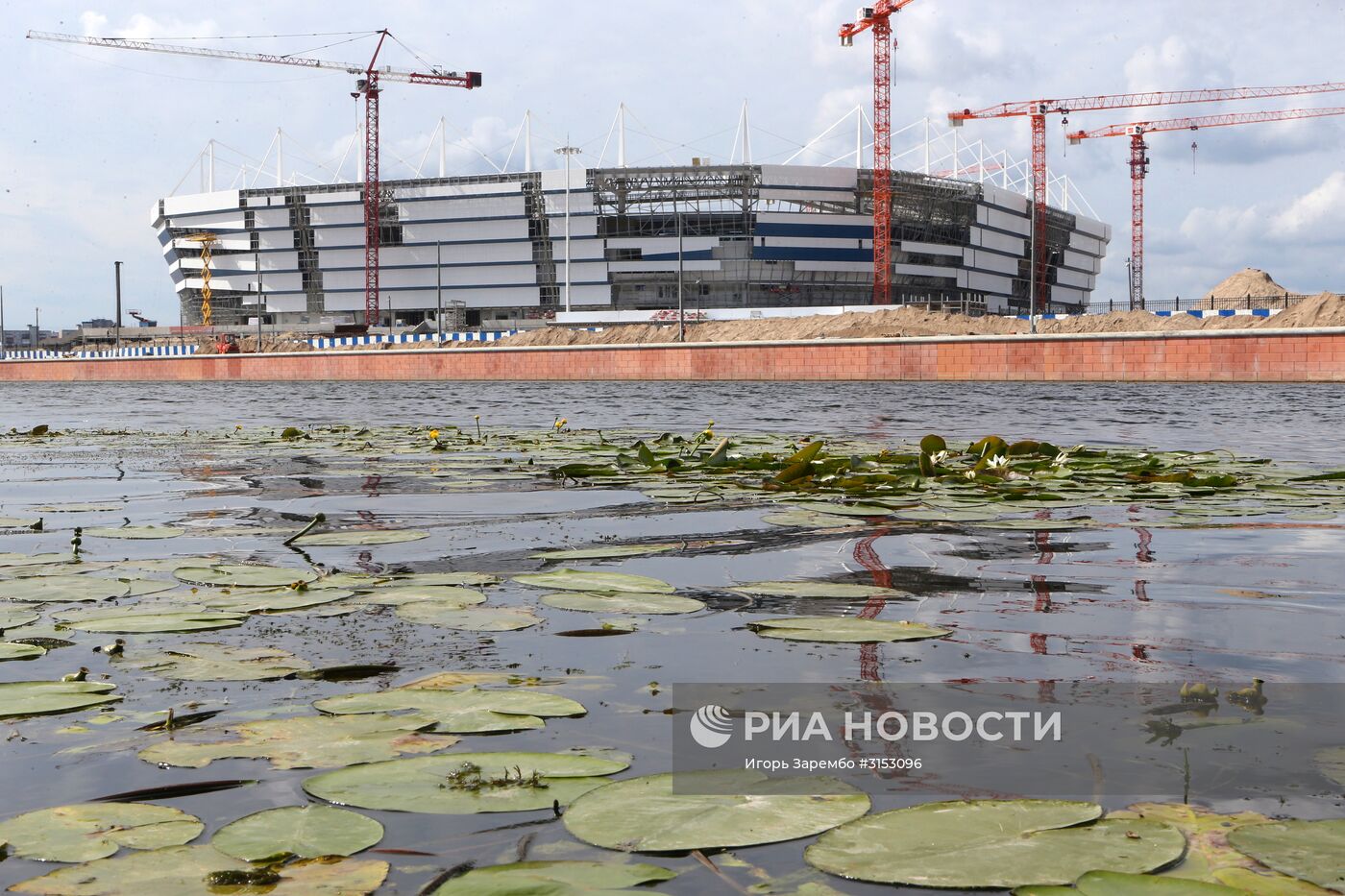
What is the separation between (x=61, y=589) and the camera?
3756mm

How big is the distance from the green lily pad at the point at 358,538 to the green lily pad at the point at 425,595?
3.64ft

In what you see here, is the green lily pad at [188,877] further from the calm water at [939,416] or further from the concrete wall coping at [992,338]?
the concrete wall coping at [992,338]

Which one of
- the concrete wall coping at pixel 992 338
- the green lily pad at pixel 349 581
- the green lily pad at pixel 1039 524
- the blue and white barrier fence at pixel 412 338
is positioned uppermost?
the blue and white barrier fence at pixel 412 338

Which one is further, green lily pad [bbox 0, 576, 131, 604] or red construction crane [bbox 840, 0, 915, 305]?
red construction crane [bbox 840, 0, 915, 305]

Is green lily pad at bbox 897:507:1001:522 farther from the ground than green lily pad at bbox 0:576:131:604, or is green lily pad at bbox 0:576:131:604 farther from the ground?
green lily pad at bbox 897:507:1001:522

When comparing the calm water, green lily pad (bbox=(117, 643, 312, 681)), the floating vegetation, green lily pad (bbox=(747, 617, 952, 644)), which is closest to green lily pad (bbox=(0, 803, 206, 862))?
the floating vegetation

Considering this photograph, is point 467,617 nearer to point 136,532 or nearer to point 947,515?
point 136,532

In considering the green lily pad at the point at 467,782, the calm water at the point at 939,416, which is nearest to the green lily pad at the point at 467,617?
the green lily pad at the point at 467,782

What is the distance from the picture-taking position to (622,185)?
333 ft

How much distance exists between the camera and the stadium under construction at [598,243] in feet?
330

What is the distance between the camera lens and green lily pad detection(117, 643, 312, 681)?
2666mm

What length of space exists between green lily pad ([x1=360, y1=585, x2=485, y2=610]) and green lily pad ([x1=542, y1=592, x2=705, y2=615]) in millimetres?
226

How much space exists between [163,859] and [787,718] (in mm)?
1124

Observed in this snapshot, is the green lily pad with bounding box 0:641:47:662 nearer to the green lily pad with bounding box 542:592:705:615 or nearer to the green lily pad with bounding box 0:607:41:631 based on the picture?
the green lily pad with bounding box 0:607:41:631
